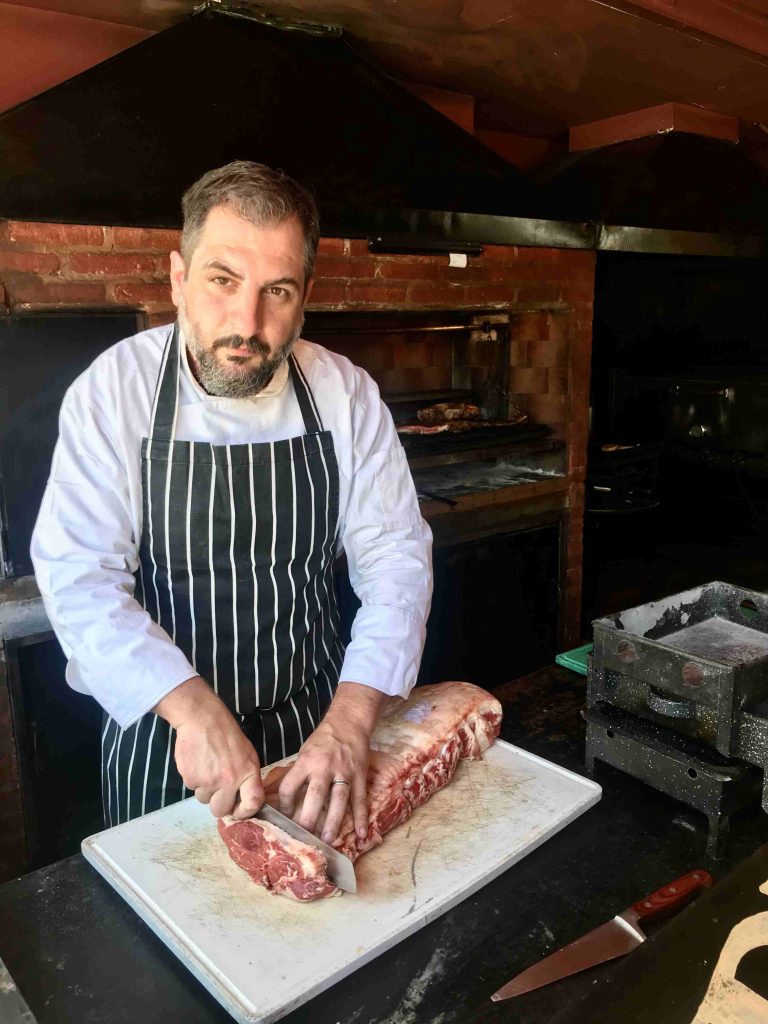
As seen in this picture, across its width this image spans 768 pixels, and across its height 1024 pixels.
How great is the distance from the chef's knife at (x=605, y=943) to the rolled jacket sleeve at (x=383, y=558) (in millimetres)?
661

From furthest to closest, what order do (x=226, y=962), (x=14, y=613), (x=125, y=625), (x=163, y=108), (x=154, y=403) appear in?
1. (x=14, y=613)
2. (x=163, y=108)
3. (x=154, y=403)
4. (x=125, y=625)
5. (x=226, y=962)

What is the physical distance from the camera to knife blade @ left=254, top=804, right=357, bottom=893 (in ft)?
4.31

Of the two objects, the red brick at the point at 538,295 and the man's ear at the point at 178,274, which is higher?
the red brick at the point at 538,295

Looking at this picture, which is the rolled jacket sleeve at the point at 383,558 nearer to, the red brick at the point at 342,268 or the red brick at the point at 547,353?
the red brick at the point at 342,268

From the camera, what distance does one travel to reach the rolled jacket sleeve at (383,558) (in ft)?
5.92

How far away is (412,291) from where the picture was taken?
3.53m

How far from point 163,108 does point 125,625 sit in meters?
1.61

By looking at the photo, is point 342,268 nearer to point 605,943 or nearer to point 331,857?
point 331,857

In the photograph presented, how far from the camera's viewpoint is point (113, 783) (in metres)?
1.93

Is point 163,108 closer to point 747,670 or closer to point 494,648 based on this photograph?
point 747,670

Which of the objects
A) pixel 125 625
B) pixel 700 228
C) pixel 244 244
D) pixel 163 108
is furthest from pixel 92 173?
pixel 700 228

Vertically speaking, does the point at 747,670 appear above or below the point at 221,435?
below

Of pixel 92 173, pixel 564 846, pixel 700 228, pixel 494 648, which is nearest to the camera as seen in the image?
pixel 564 846

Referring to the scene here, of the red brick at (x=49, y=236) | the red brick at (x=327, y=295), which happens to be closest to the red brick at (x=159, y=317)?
the red brick at (x=49, y=236)
